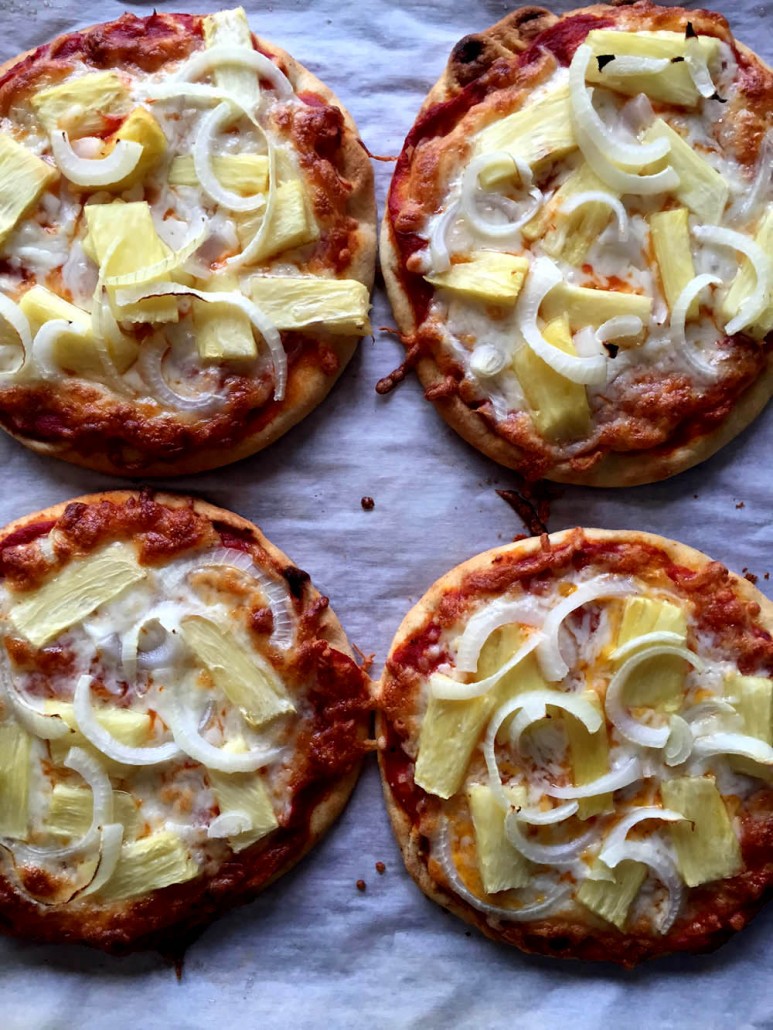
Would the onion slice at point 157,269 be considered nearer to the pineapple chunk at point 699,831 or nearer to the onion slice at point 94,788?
the onion slice at point 94,788

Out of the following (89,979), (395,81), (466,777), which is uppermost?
(395,81)

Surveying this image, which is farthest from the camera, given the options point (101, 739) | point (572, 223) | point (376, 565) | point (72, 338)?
point (376, 565)

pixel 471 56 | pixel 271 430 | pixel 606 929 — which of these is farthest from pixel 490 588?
pixel 471 56

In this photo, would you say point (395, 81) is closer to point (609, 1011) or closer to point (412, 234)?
point (412, 234)

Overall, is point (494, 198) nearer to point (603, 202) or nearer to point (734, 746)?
point (603, 202)

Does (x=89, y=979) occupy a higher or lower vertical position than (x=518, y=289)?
lower

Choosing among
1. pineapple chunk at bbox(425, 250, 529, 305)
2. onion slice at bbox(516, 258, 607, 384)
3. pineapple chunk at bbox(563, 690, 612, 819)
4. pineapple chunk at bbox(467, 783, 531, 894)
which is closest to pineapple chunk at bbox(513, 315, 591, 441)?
onion slice at bbox(516, 258, 607, 384)

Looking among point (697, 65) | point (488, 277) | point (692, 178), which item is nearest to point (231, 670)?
point (488, 277)
